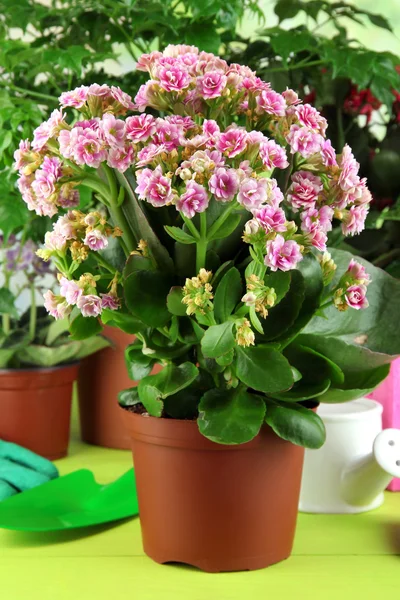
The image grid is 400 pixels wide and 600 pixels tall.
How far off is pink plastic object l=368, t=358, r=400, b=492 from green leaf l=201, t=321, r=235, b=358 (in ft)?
1.15

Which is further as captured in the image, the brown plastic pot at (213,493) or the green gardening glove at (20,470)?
the green gardening glove at (20,470)

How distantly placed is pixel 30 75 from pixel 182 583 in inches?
25.4

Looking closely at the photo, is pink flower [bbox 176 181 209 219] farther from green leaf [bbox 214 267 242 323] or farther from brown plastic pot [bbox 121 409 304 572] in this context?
brown plastic pot [bbox 121 409 304 572]

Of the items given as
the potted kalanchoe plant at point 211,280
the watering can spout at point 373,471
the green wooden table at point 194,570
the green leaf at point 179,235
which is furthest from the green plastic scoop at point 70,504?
the green leaf at point 179,235

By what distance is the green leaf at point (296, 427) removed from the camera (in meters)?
0.65

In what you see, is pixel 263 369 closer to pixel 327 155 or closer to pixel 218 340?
pixel 218 340

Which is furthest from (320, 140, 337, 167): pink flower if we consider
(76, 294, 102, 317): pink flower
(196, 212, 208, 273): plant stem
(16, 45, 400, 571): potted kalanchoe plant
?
(76, 294, 102, 317): pink flower

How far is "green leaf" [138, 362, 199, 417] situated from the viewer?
0.65m

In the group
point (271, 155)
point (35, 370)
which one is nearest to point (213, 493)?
point (271, 155)

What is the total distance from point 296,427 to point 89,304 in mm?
190

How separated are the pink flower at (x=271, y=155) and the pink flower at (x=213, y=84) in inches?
2.2

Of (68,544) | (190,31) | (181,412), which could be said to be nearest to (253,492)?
(181,412)

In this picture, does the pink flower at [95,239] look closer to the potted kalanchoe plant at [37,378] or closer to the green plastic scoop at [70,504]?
the green plastic scoop at [70,504]

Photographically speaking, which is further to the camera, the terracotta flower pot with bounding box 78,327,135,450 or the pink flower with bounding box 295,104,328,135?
the terracotta flower pot with bounding box 78,327,135,450
